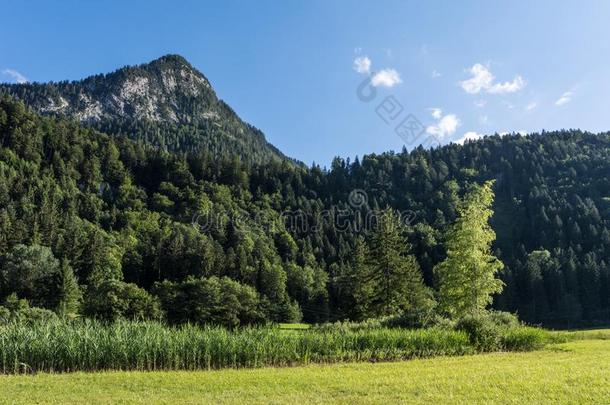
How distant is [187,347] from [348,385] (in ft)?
28.7

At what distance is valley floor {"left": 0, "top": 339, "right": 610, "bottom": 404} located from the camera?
11805 mm

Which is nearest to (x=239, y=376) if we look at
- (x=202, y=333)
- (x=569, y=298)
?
(x=202, y=333)

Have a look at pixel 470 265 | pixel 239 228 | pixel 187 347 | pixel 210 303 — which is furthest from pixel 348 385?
pixel 239 228

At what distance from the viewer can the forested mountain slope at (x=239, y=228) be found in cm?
8650

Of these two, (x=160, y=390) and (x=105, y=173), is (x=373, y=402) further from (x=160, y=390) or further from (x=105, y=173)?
(x=105, y=173)

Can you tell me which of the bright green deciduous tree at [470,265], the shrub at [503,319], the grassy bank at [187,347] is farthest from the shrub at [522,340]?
the bright green deciduous tree at [470,265]

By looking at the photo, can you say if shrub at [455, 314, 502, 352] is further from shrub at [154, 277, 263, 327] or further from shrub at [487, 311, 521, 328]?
shrub at [154, 277, 263, 327]

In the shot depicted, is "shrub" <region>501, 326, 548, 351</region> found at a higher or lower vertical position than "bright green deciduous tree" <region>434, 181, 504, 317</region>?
lower

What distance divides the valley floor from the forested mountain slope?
140ft

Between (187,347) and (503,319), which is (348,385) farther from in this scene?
(503,319)

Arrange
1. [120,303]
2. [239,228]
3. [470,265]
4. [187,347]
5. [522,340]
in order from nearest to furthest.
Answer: [187,347] → [522,340] → [470,265] → [120,303] → [239,228]

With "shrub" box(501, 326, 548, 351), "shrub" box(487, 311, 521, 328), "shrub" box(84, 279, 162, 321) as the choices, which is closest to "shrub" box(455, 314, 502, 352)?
"shrub" box(501, 326, 548, 351)

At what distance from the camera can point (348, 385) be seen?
1366 centimetres

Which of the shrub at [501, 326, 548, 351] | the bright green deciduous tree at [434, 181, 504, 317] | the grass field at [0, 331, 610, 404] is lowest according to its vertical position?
the shrub at [501, 326, 548, 351]
